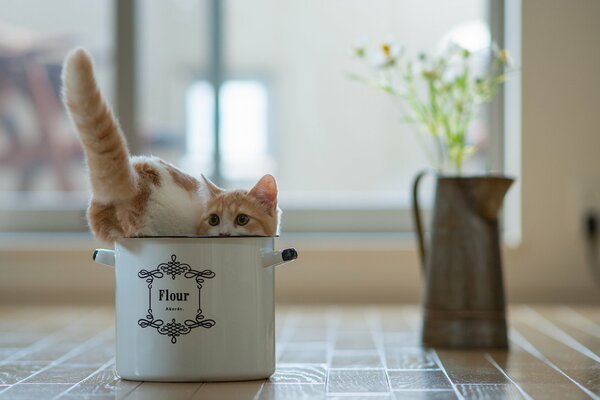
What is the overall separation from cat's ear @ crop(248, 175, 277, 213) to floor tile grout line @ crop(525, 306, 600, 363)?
1.91 feet

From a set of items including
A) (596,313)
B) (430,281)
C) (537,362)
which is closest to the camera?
(537,362)

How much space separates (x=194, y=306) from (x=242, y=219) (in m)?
0.13

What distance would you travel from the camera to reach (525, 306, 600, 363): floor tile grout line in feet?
4.58

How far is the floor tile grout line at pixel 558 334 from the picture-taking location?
1.40 meters

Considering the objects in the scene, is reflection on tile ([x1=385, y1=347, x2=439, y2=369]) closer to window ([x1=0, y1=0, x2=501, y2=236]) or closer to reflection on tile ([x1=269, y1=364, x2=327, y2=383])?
reflection on tile ([x1=269, y1=364, x2=327, y2=383])

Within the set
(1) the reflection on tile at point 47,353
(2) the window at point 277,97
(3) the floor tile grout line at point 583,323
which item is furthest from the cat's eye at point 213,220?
(2) the window at point 277,97

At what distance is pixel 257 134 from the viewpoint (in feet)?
8.61

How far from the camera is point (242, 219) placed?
110 centimetres

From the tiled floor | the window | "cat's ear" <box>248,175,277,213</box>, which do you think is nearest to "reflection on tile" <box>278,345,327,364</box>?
the tiled floor

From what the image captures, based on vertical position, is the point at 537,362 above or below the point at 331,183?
below

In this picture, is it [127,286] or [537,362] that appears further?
[537,362]

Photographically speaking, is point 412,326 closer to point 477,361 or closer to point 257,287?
point 477,361

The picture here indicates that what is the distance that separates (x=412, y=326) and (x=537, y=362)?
497 mm

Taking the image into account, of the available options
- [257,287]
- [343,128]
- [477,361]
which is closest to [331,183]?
[343,128]
